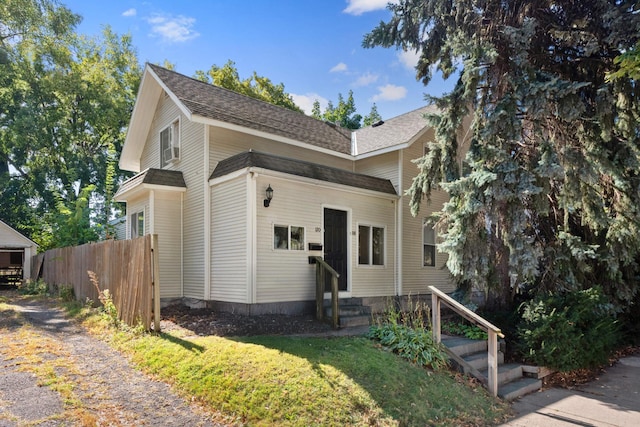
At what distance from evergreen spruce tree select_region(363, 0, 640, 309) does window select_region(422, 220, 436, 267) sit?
4.06 metres

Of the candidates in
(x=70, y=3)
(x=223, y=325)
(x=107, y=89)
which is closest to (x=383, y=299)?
(x=223, y=325)

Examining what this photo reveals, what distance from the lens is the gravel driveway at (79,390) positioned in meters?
4.31

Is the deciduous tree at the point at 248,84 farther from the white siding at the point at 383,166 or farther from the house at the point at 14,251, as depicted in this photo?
the white siding at the point at 383,166

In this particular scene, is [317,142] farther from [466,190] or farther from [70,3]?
[70,3]

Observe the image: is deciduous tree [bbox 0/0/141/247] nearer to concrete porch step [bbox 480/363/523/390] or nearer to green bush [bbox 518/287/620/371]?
concrete porch step [bbox 480/363/523/390]

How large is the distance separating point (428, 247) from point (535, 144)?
5.30 metres

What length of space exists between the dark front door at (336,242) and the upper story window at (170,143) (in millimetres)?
4824

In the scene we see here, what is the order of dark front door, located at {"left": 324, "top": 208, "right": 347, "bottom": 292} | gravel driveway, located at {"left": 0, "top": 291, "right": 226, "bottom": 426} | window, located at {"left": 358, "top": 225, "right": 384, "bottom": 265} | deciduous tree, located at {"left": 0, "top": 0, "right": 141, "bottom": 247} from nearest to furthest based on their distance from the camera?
1. gravel driveway, located at {"left": 0, "top": 291, "right": 226, "bottom": 426}
2. dark front door, located at {"left": 324, "top": 208, "right": 347, "bottom": 292}
3. window, located at {"left": 358, "top": 225, "right": 384, "bottom": 265}
4. deciduous tree, located at {"left": 0, "top": 0, "right": 141, "bottom": 247}

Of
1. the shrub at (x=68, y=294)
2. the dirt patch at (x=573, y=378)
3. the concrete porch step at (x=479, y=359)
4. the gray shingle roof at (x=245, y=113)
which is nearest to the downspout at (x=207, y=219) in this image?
the gray shingle roof at (x=245, y=113)

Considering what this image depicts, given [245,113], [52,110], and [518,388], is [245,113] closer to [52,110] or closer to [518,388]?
[518,388]

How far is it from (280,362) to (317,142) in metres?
8.03

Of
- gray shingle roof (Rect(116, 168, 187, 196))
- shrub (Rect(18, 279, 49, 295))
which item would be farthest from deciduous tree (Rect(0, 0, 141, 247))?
gray shingle roof (Rect(116, 168, 187, 196))

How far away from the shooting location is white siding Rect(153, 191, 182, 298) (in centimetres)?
1070

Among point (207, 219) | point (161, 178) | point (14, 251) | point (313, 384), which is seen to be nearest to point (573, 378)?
point (313, 384)
